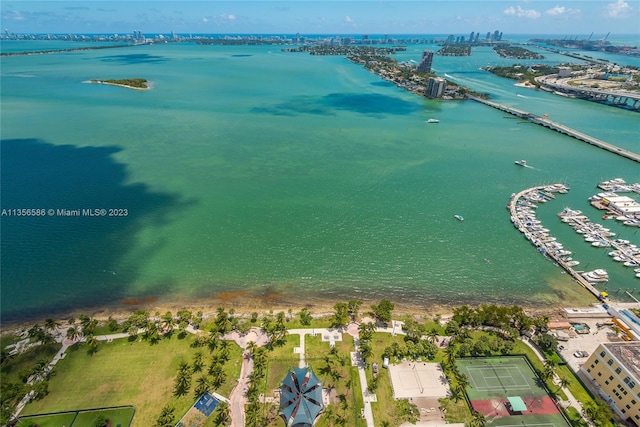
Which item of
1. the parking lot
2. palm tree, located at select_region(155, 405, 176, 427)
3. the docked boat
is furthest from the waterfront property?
palm tree, located at select_region(155, 405, 176, 427)

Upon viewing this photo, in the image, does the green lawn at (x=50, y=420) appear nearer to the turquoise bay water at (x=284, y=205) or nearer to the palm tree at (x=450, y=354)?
the turquoise bay water at (x=284, y=205)

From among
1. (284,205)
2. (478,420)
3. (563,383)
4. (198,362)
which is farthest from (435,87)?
(198,362)

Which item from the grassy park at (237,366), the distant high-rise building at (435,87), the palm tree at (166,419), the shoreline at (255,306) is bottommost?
the shoreline at (255,306)

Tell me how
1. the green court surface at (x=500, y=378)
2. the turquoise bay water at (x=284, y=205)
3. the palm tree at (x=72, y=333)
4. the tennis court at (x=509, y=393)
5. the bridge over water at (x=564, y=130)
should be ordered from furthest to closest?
the bridge over water at (x=564, y=130)
the turquoise bay water at (x=284, y=205)
the palm tree at (x=72, y=333)
the green court surface at (x=500, y=378)
the tennis court at (x=509, y=393)

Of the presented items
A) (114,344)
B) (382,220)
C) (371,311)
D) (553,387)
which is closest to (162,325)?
(114,344)

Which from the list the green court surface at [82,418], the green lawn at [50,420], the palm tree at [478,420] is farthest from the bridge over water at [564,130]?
the green lawn at [50,420]

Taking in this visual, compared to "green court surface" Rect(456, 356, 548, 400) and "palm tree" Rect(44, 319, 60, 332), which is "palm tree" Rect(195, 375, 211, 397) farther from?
"green court surface" Rect(456, 356, 548, 400)

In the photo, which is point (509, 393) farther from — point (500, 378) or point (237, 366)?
point (237, 366)
